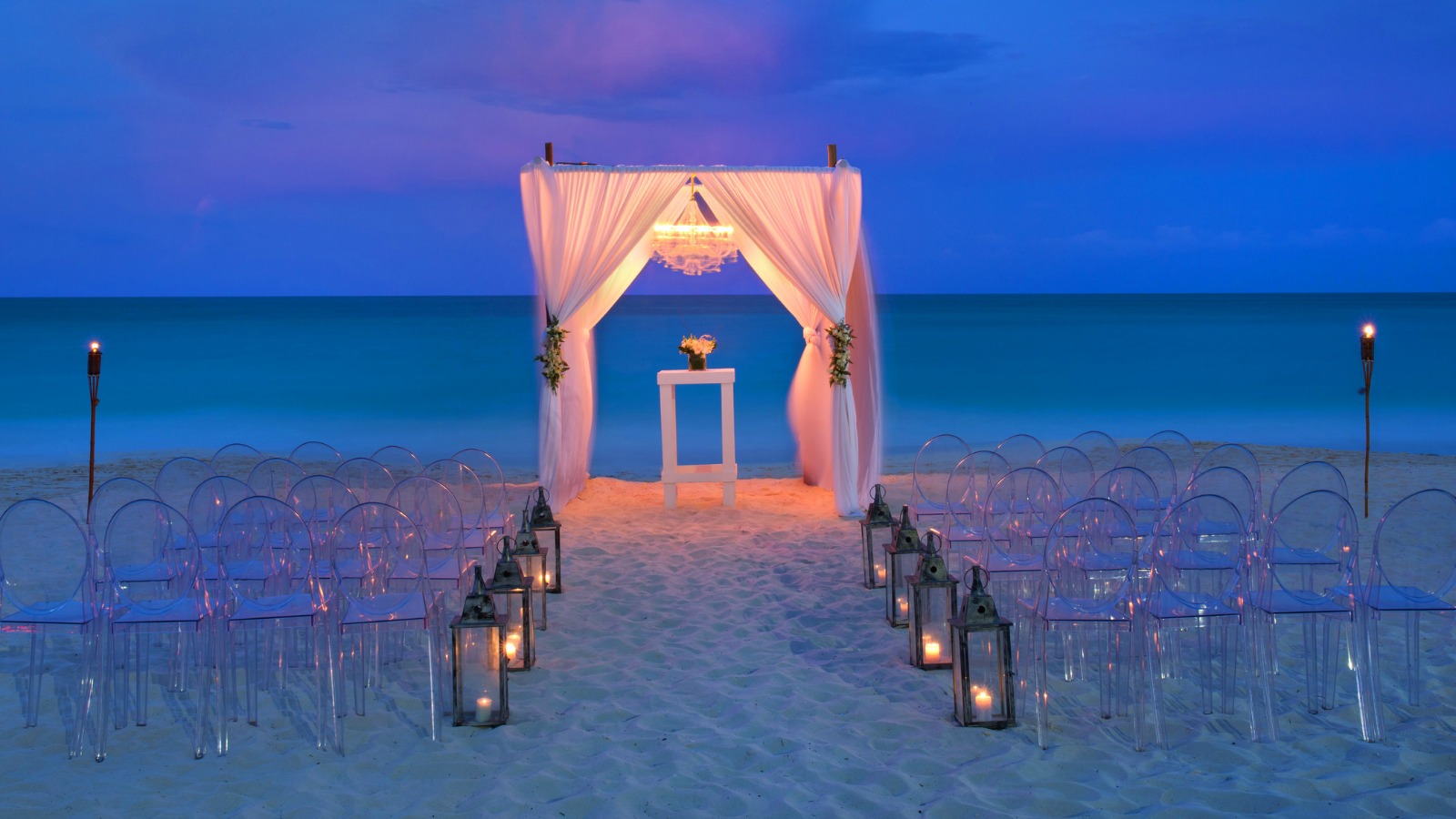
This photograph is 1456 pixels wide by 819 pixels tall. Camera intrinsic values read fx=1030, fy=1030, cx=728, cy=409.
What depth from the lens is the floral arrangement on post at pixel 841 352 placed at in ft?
26.2

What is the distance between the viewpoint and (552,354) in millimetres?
7969

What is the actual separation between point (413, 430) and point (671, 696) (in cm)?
1373

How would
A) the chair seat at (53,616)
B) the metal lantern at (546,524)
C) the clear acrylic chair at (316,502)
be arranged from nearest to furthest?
1. the chair seat at (53,616)
2. the clear acrylic chair at (316,502)
3. the metal lantern at (546,524)

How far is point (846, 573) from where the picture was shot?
21.0ft

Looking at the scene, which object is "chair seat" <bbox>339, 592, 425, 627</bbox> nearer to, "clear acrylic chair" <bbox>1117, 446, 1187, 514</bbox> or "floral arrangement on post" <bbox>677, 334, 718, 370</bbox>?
"clear acrylic chair" <bbox>1117, 446, 1187, 514</bbox>

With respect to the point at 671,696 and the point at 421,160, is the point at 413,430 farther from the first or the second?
the point at 671,696

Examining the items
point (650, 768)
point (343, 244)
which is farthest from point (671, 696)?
point (343, 244)

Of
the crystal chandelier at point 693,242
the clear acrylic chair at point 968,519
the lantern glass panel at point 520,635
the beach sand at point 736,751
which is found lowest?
the beach sand at point 736,751

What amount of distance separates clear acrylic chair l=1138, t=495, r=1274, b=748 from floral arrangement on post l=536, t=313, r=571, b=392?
4.64 metres

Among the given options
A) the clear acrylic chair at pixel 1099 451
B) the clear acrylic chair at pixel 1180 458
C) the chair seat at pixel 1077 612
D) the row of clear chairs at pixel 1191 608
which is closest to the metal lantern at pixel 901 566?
the row of clear chairs at pixel 1191 608

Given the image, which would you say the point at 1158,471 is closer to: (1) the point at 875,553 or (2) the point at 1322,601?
(1) the point at 875,553

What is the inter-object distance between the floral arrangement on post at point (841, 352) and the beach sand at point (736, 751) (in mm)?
2920

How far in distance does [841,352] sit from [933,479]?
2.55 metres

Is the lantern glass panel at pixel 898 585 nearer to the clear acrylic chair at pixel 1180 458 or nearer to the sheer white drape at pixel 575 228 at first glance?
the clear acrylic chair at pixel 1180 458
